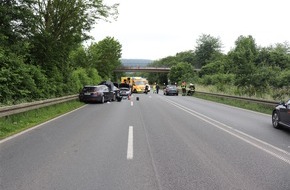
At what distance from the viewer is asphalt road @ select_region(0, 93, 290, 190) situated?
4980 millimetres

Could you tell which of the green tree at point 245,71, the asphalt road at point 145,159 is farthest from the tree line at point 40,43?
the green tree at point 245,71

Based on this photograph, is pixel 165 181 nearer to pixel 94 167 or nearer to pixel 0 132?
pixel 94 167

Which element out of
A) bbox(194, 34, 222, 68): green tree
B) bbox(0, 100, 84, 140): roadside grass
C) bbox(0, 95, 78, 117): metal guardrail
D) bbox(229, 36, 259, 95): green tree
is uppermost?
bbox(194, 34, 222, 68): green tree

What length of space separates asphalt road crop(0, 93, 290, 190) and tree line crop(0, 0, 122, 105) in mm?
5832

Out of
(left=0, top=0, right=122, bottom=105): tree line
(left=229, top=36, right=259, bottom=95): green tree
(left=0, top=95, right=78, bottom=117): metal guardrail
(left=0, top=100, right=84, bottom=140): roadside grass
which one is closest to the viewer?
(left=0, top=100, right=84, bottom=140): roadside grass

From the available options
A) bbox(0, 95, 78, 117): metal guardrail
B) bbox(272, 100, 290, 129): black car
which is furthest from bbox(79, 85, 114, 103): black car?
bbox(272, 100, 290, 129): black car

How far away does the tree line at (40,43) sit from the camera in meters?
15.3

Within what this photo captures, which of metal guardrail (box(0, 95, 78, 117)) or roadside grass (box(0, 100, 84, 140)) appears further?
metal guardrail (box(0, 95, 78, 117))

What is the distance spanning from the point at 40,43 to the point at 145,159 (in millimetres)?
16440

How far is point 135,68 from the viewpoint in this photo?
4237 inches

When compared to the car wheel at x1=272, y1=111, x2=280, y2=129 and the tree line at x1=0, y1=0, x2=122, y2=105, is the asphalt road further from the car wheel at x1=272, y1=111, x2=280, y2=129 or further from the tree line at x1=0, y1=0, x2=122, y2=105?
the tree line at x1=0, y1=0, x2=122, y2=105

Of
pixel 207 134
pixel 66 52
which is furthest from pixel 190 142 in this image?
pixel 66 52

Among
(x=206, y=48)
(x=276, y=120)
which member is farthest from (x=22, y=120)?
(x=206, y=48)

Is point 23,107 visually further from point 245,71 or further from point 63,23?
point 245,71
